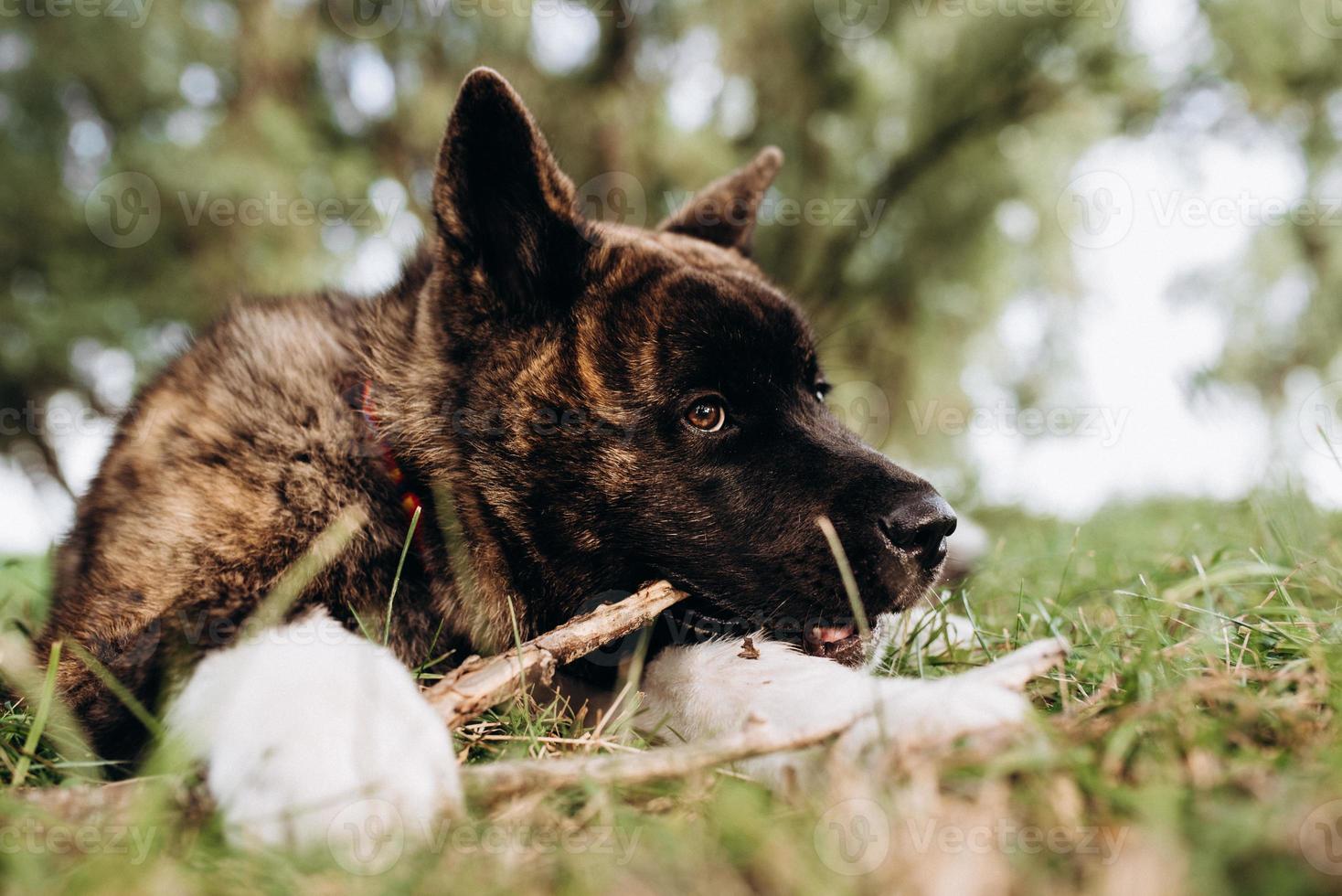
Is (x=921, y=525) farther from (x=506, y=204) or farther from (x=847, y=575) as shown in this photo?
(x=506, y=204)

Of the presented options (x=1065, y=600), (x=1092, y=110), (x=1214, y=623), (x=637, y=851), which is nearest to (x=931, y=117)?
(x=1092, y=110)

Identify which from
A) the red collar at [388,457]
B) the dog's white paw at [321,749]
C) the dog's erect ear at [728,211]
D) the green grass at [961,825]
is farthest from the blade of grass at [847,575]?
the dog's erect ear at [728,211]

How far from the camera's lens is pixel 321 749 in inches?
53.6

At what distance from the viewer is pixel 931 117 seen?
7.95 meters

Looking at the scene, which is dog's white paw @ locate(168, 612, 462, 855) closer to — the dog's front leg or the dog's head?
the dog's front leg

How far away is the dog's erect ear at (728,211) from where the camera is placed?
3.60 metres

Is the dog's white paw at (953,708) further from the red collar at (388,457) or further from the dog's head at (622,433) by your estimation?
the red collar at (388,457)

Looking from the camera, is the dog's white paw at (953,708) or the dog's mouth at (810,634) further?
the dog's mouth at (810,634)

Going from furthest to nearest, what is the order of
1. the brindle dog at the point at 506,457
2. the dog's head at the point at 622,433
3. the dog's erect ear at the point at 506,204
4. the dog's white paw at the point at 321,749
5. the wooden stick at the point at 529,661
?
the dog's erect ear at the point at 506,204
the dog's head at the point at 622,433
the brindle dog at the point at 506,457
the wooden stick at the point at 529,661
the dog's white paw at the point at 321,749

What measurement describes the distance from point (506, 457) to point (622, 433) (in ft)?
1.04

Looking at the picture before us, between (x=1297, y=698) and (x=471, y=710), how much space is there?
1363mm

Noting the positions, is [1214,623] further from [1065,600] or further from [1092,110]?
[1092,110]

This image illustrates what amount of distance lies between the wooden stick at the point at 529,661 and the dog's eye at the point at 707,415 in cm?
50

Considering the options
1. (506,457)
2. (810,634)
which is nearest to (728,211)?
(506,457)
